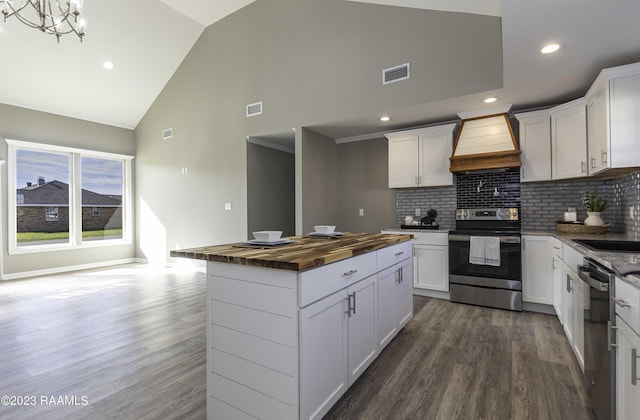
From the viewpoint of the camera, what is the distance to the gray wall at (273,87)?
3.56m

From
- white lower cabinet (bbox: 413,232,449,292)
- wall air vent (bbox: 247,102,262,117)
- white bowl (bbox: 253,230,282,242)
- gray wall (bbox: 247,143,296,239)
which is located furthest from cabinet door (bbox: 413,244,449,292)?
wall air vent (bbox: 247,102,262,117)

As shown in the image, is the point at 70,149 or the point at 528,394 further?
the point at 70,149

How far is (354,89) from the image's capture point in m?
4.18

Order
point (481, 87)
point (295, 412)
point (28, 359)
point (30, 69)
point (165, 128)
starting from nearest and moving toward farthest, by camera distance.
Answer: point (295, 412), point (28, 359), point (481, 87), point (30, 69), point (165, 128)

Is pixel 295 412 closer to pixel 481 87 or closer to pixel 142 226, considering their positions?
pixel 481 87

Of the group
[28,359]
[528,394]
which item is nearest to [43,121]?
[28,359]

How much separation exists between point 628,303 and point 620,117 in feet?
6.48

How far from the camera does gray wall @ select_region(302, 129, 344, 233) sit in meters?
4.76

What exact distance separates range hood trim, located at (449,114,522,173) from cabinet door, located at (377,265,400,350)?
80.6 inches

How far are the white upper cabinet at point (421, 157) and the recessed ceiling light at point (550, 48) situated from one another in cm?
168

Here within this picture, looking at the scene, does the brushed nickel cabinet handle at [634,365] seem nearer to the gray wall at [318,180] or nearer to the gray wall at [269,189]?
the gray wall at [318,180]

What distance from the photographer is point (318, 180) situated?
16.7ft

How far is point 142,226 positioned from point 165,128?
2369 mm

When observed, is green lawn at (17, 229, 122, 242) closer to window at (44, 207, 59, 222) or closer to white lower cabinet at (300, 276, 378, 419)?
window at (44, 207, 59, 222)
